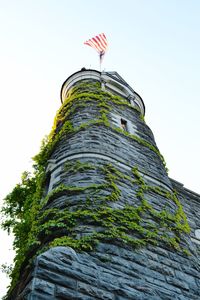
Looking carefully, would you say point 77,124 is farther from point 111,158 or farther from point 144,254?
point 144,254

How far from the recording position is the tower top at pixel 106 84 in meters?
10.5

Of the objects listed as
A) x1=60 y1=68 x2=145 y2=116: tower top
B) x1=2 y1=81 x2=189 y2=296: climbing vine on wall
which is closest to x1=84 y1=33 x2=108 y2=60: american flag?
x1=60 y1=68 x2=145 y2=116: tower top

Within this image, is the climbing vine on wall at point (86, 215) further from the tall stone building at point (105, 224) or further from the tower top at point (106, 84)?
the tower top at point (106, 84)

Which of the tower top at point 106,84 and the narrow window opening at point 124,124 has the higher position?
the tower top at point 106,84

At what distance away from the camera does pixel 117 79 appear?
11.0 m

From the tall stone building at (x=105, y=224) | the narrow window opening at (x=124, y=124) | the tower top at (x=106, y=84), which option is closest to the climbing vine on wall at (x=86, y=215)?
the tall stone building at (x=105, y=224)

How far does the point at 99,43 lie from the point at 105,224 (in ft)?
30.3

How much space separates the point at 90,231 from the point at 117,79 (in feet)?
24.9

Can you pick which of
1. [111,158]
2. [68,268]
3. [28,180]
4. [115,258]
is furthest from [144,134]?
[68,268]

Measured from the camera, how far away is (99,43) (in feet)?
40.4

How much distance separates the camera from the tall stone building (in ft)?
11.4

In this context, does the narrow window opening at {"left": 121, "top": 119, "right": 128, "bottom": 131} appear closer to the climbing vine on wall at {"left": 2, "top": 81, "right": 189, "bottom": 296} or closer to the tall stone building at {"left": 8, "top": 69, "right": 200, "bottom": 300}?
the tall stone building at {"left": 8, "top": 69, "right": 200, "bottom": 300}

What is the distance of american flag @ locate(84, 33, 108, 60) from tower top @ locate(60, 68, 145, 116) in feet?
5.32

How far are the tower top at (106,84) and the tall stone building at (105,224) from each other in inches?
98.0
